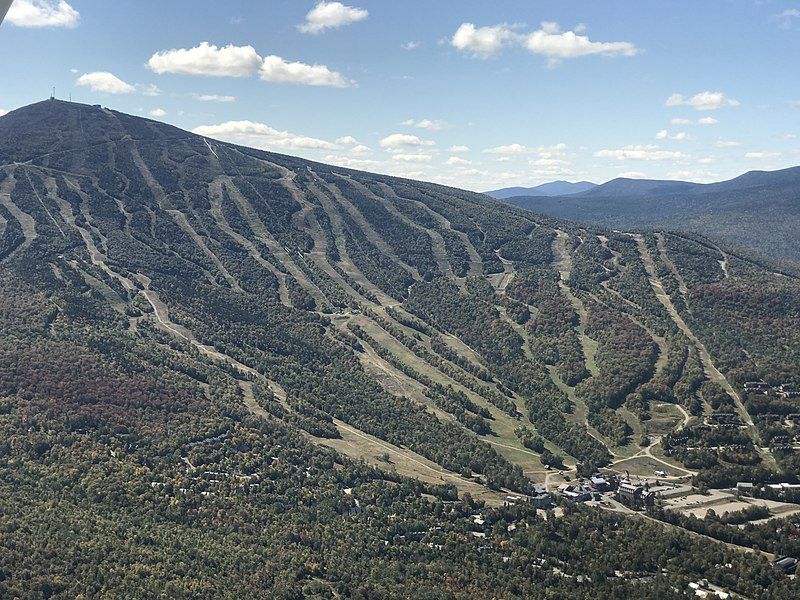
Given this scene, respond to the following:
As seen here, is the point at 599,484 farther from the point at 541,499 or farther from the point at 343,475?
the point at 343,475

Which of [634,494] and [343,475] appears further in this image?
[634,494]

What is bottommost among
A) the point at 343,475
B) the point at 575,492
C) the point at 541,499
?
the point at 575,492

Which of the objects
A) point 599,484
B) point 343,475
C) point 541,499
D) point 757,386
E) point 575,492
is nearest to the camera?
point 541,499

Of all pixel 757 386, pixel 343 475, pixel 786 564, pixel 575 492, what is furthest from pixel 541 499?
pixel 757 386

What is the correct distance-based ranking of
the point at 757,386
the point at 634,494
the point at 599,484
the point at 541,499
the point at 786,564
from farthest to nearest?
1. the point at 757,386
2. the point at 599,484
3. the point at 634,494
4. the point at 541,499
5. the point at 786,564

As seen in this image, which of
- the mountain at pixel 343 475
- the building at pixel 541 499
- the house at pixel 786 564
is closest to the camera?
the mountain at pixel 343 475

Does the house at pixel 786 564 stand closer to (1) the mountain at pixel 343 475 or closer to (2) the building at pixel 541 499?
(1) the mountain at pixel 343 475

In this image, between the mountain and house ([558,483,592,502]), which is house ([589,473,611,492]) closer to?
house ([558,483,592,502])

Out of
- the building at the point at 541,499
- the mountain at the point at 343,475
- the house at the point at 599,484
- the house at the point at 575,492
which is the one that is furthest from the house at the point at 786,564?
the house at the point at 599,484

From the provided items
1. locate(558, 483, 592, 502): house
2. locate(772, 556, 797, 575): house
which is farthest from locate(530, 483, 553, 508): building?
locate(772, 556, 797, 575): house

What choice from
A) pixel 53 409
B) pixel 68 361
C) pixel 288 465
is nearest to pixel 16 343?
pixel 68 361
